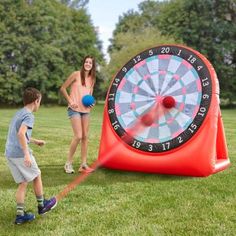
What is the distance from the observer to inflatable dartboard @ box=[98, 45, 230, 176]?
6105mm

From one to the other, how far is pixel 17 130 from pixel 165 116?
112 inches

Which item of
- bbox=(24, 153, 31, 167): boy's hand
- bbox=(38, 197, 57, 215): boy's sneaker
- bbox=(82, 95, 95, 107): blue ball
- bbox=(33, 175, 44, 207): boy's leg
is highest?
bbox=(82, 95, 95, 107): blue ball

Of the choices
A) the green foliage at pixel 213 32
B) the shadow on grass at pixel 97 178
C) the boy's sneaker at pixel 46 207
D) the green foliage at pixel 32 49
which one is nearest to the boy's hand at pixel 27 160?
the boy's sneaker at pixel 46 207

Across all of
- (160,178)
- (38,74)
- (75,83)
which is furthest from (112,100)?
(38,74)

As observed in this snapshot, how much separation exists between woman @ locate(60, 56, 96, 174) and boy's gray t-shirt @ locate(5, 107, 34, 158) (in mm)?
2291

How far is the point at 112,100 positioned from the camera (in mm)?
6969

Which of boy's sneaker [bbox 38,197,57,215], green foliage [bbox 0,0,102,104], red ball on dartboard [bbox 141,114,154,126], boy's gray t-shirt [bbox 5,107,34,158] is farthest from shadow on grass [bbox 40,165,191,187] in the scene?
green foliage [bbox 0,0,102,104]

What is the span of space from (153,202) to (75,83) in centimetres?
249

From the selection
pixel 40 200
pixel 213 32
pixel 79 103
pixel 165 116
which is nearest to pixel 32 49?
pixel 213 32

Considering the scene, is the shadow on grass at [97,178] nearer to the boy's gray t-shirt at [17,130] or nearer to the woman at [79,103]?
the woman at [79,103]

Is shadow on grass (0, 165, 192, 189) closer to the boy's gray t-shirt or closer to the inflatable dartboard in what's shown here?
the inflatable dartboard

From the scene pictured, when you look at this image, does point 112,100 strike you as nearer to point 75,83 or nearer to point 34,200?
point 75,83

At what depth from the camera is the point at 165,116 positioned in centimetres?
652

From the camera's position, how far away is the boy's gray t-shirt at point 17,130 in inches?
162
